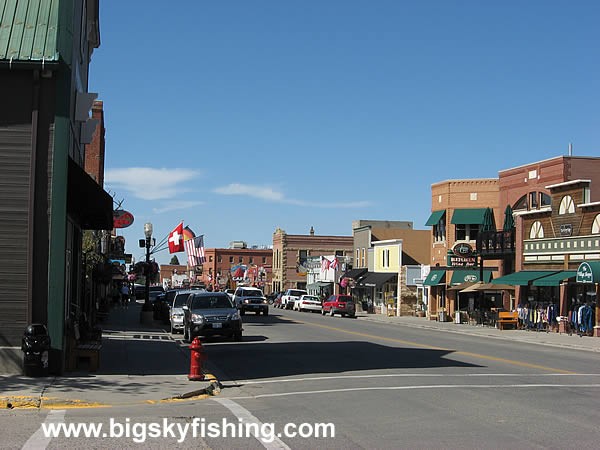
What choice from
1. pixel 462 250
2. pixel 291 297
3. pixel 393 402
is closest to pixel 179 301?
pixel 393 402

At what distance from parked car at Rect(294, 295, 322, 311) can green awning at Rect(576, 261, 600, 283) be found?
30328mm

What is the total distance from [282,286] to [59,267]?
8801 centimetres

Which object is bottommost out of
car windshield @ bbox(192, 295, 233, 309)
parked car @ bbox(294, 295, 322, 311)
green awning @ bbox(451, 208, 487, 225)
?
parked car @ bbox(294, 295, 322, 311)

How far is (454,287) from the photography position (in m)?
45.1

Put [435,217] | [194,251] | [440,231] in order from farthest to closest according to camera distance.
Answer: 1. [440,231]
2. [435,217]
3. [194,251]

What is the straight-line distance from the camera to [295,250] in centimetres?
10300

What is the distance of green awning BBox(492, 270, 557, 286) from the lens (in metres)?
36.6

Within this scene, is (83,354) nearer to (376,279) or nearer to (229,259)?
(376,279)

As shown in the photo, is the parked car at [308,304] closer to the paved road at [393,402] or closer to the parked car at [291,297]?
the parked car at [291,297]

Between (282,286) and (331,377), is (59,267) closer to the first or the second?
(331,377)

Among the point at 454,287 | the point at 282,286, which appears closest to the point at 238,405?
the point at 454,287

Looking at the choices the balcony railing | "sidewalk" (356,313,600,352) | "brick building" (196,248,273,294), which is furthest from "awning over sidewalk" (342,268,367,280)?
"brick building" (196,248,273,294)

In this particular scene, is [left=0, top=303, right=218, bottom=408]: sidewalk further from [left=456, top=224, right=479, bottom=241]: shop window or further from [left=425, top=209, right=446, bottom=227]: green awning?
[left=425, top=209, right=446, bottom=227]: green awning

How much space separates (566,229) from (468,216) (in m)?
13.5
